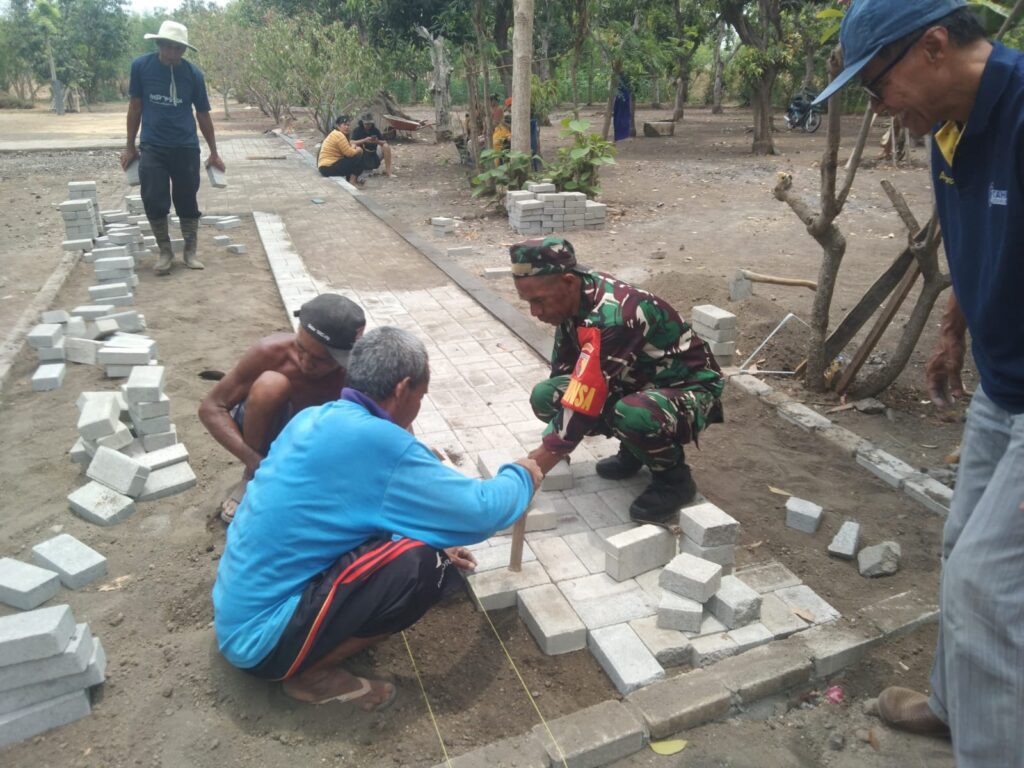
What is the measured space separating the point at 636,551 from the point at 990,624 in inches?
59.8

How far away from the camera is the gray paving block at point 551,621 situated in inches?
113

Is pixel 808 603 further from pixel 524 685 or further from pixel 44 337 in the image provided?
pixel 44 337

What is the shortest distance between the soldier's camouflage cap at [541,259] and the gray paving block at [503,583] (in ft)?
4.12

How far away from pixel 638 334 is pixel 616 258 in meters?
5.60

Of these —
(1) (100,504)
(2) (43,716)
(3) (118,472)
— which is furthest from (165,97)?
(2) (43,716)

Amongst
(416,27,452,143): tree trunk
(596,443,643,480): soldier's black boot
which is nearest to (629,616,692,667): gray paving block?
(596,443,643,480): soldier's black boot

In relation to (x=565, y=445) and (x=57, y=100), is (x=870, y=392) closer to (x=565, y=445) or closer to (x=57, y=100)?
(x=565, y=445)

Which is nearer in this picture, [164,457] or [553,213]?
[164,457]

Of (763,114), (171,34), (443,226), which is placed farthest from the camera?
(763,114)

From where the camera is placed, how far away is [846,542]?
3424mm

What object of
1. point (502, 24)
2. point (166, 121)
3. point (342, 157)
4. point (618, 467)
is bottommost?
point (618, 467)

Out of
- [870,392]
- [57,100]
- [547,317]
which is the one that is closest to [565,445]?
[547,317]

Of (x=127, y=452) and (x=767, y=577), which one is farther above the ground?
(x=127, y=452)

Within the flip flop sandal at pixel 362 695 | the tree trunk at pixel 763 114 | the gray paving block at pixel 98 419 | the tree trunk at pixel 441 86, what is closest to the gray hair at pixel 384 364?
the flip flop sandal at pixel 362 695
